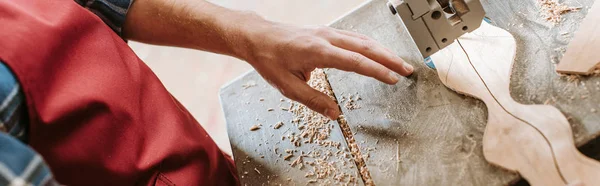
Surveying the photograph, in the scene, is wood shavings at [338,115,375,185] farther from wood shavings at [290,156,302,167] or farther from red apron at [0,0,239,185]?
red apron at [0,0,239,185]

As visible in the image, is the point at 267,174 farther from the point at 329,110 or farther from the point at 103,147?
the point at 103,147

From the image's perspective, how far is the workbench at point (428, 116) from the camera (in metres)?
0.88

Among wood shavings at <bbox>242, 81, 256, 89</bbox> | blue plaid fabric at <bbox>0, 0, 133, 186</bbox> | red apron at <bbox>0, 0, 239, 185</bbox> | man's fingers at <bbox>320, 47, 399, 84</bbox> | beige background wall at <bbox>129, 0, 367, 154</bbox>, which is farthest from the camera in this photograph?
beige background wall at <bbox>129, 0, 367, 154</bbox>

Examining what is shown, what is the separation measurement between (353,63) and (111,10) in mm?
549

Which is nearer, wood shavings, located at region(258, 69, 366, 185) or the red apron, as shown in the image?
the red apron

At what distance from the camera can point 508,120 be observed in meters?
0.89

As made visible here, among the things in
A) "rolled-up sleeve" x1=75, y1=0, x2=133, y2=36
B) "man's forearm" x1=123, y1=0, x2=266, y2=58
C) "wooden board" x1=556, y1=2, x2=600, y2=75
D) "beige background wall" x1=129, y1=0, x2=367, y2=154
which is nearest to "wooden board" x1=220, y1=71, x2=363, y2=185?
"man's forearm" x1=123, y1=0, x2=266, y2=58

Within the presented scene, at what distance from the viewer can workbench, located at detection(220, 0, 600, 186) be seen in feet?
2.88

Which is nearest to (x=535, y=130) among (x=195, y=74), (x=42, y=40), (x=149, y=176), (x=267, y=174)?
(x=267, y=174)

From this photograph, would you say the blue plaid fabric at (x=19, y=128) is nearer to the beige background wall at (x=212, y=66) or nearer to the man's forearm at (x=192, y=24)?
the man's forearm at (x=192, y=24)

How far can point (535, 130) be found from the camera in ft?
2.81

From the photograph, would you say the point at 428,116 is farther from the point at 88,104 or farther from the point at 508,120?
the point at 88,104

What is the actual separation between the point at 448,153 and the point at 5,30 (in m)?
0.83

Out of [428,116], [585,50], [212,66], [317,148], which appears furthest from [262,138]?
[212,66]
